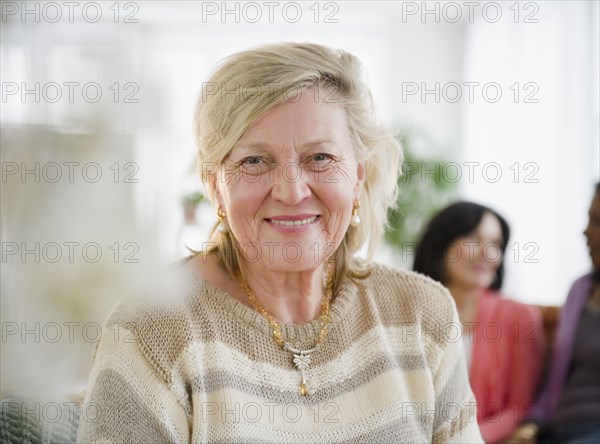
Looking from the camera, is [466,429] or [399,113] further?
[399,113]

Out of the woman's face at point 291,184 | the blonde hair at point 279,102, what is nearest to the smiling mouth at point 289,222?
the woman's face at point 291,184

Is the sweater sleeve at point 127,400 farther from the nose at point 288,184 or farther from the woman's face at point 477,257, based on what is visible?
the woman's face at point 477,257

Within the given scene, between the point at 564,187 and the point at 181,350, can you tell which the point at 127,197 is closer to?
the point at 181,350

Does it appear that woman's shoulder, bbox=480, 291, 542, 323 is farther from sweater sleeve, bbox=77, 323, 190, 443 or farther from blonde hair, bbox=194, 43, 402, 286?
sweater sleeve, bbox=77, 323, 190, 443

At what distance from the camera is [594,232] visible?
5.25 feet

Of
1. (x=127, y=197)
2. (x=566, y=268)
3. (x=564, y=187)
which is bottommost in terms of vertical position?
(x=566, y=268)

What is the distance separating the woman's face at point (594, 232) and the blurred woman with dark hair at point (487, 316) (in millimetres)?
201

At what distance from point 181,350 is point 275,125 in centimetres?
30

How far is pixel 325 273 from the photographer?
41.3 inches

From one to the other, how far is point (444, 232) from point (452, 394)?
88 centimetres

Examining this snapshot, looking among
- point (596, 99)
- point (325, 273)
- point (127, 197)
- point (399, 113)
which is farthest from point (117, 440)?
point (399, 113)

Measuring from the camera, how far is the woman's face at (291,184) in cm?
86

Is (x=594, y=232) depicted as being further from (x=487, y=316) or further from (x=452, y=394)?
(x=452, y=394)

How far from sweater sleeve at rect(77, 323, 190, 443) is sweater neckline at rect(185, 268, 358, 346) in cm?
13
